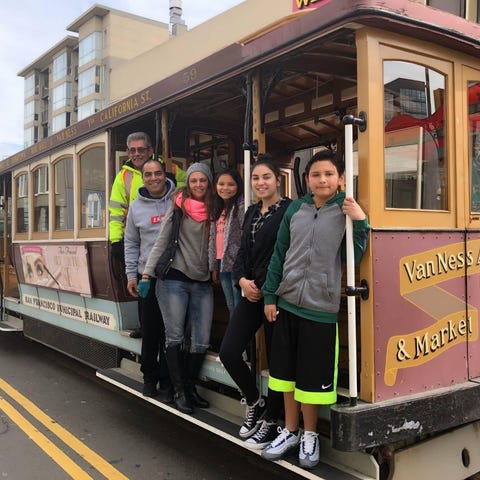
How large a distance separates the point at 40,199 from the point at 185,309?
11.7 ft

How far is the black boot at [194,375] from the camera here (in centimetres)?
376

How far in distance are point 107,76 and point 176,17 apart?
48.2ft

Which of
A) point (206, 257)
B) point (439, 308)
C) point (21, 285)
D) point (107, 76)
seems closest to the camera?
point (439, 308)

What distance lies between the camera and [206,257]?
3754mm

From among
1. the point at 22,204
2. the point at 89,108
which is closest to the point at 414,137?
the point at 22,204

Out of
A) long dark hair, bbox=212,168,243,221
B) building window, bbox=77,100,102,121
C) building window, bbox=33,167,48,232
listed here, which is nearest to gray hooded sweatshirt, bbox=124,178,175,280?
long dark hair, bbox=212,168,243,221

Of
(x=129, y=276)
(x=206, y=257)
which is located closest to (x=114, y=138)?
(x=129, y=276)

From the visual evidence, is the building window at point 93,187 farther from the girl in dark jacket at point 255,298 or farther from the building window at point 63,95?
the building window at point 63,95

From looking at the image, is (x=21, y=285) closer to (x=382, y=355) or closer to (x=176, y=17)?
(x=382, y=355)

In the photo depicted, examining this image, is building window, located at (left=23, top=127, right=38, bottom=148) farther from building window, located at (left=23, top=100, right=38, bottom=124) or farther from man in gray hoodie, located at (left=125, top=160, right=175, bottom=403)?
man in gray hoodie, located at (left=125, top=160, right=175, bottom=403)

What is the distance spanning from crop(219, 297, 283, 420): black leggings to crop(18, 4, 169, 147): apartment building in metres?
40.6

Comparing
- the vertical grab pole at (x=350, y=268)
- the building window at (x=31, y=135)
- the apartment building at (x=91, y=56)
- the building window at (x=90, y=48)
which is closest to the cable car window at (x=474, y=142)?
the vertical grab pole at (x=350, y=268)

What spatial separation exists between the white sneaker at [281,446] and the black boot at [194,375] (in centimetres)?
94

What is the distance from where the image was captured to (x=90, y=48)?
4678cm
